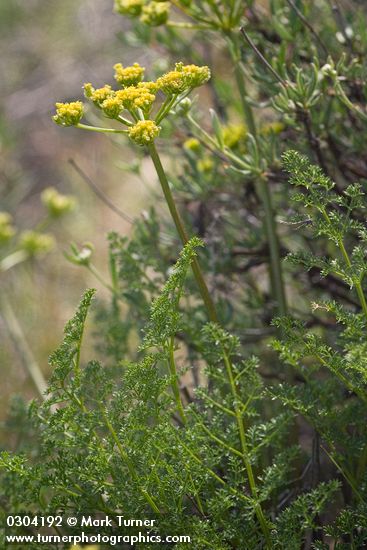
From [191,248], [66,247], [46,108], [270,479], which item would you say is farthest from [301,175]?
[46,108]

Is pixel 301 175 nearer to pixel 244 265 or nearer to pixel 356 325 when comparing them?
pixel 356 325

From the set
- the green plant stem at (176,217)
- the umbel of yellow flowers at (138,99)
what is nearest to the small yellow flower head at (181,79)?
the umbel of yellow flowers at (138,99)

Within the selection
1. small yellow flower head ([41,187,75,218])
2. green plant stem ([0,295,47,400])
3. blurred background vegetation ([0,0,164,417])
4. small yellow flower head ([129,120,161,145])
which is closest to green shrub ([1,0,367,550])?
small yellow flower head ([129,120,161,145])

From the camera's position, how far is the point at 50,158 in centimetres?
425

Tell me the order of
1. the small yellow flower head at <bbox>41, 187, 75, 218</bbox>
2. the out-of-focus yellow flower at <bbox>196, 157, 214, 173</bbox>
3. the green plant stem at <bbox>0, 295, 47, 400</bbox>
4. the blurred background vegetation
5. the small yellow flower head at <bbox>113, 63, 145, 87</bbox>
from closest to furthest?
the small yellow flower head at <bbox>113, 63, 145, 87</bbox>, the out-of-focus yellow flower at <bbox>196, 157, 214, 173</bbox>, the green plant stem at <bbox>0, 295, 47, 400</bbox>, the small yellow flower head at <bbox>41, 187, 75, 218</bbox>, the blurred background vegetation

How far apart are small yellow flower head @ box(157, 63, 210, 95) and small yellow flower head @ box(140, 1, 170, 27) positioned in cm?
43

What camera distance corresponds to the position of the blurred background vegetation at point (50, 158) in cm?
317

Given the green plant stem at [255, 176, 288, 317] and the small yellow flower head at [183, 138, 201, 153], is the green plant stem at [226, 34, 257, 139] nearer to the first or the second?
the green plant stem at [255, 176, 288, 317]

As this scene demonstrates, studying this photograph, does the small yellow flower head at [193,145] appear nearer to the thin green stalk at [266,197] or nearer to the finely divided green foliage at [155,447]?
the thin green stalk at [266,197]

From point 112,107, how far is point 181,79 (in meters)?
0.15

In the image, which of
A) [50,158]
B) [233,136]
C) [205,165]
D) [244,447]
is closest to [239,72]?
[233,136]

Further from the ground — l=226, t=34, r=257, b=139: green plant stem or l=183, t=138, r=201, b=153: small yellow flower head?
l=226, t=34, r=257, b=139: green plant stem

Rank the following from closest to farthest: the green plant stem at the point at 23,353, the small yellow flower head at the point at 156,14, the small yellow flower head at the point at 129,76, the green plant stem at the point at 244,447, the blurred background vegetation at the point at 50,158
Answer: the green plant stem at the point at 244,447
the small yellow flower head at the point at 129,76
the small yellow flower head at the point at 156,14
the green plant stem at the point at 23,353
the blurred background vegetation at the point at 50,158

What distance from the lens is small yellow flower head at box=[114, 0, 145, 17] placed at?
5.72 ft
